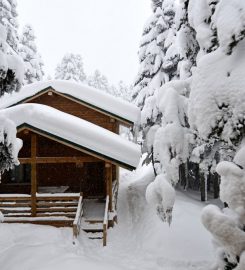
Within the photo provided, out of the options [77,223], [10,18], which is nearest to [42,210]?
[77,223]

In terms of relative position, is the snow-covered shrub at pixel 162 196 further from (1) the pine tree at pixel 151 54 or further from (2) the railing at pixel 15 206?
(1) the pine tree at pixel 151 54

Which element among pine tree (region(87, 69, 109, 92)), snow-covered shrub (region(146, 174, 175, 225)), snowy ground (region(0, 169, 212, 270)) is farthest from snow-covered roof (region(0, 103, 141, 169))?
pine tree (region(87, 69, 109, 92))

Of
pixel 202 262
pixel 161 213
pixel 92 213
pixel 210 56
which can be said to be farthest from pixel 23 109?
pixel 210 56

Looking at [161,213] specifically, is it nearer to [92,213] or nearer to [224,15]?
[224,15]

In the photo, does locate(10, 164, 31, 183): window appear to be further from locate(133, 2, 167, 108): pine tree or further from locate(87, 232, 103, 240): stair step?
locate(133, 2, 167, 108): pine tree

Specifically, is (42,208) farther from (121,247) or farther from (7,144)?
(7,144)

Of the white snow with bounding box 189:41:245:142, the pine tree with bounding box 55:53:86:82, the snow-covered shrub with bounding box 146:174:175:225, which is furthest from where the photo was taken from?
the pine tree with bounding box 55:53:86:82

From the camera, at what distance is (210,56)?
5039 millimetres

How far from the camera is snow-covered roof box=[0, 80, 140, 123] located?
66.8ft

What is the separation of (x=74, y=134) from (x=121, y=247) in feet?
16.4

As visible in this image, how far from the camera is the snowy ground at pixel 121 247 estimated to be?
10609 millimetres

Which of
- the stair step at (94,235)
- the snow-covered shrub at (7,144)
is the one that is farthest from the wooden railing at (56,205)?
the snow-covered shrub at (7,144)

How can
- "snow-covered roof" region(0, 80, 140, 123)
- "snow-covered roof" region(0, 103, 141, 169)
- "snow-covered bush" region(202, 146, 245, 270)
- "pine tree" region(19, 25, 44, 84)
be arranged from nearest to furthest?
"snow-covered bush" region(202, 146, 245, 270) < "snow-covered roof" region(0, 103, 141, 169) < "snow-covered roof" region(0, 80, 140, 123) < "pine tree" region(19, 25, 44, 84)

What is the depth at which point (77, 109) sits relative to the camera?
843 inches
